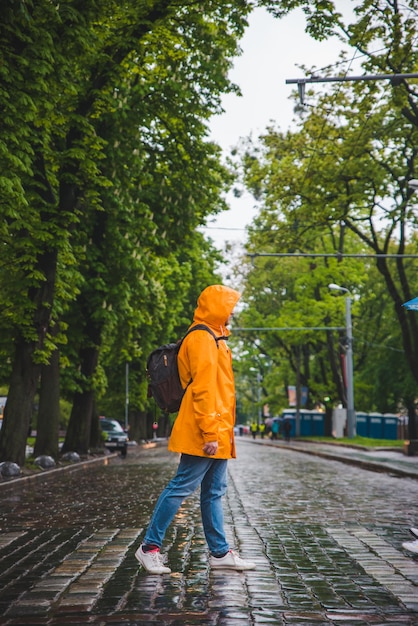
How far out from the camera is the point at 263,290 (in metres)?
58.0

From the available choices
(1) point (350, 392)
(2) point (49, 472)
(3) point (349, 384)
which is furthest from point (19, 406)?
(3) point (349, 384)

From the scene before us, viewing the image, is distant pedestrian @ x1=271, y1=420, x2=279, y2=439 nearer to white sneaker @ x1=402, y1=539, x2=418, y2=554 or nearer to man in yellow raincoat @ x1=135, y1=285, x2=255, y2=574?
white sneaker @ x1=402, y1=539, x2=418, y2=554

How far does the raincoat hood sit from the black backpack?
87 millimetres

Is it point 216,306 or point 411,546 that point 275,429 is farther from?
point 216,306

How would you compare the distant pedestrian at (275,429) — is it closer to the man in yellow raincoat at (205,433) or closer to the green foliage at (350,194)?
the green foliage at (350,194)

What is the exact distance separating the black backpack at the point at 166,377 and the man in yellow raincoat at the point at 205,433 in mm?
55

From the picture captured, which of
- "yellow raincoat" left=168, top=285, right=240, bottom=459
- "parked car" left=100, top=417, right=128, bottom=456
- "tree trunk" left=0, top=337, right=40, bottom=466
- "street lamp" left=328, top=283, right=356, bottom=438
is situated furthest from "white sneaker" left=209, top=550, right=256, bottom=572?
"street lamp" left=328, top=283, right=356, bottom=438

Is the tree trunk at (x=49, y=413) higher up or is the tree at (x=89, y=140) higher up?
the tree at (x=89, y=140)

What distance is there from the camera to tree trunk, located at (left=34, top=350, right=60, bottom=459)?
2203cm

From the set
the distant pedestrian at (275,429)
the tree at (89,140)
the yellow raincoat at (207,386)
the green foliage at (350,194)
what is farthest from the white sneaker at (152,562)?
the distant pedestrian at (275,429)

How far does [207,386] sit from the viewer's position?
6.19 metres

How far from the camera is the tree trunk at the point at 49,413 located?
22.0m

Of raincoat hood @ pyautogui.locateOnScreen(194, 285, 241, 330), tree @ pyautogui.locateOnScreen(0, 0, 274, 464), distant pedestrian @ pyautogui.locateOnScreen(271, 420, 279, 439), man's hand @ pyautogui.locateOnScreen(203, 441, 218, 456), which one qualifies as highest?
tree @ pyautogui.locateOnScreen(0, 0, 274, 464)

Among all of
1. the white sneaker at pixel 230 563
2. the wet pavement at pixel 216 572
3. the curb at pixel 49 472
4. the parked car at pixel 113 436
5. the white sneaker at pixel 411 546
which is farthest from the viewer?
the parked car at pixel 113 436
